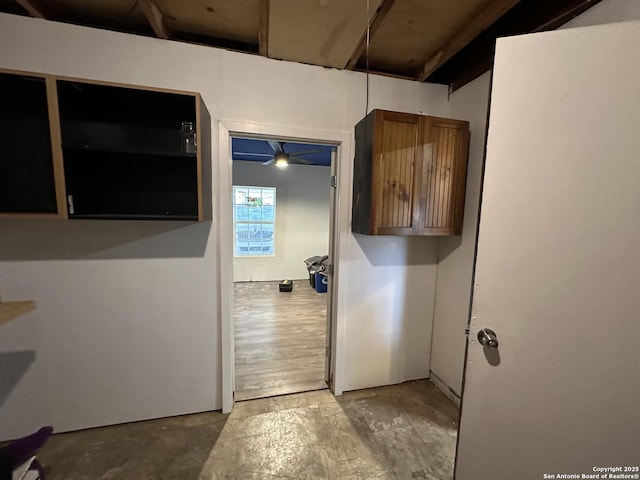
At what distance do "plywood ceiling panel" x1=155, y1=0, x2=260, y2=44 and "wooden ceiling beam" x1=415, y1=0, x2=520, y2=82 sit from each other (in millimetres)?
1191

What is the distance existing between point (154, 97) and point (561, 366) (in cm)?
222

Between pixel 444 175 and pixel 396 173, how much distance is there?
0.37 m

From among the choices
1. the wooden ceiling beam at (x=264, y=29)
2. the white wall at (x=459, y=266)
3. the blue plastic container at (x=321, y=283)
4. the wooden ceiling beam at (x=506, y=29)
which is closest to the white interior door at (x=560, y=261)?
the wooden ceiling beam at (x=506, y=29)

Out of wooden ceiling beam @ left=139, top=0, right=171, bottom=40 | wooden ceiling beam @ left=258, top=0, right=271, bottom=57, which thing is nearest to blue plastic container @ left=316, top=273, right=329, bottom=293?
wooden ceiling beam @ left=258, top=0, right=271, bottom=57

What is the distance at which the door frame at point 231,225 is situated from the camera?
1740 millimetres

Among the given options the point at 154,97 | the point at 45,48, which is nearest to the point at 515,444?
the point at 154,97

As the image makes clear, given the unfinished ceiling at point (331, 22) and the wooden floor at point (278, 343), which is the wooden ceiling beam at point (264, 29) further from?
the wooden floor at point (278, 343)

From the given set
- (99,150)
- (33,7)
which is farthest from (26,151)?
(33,7)

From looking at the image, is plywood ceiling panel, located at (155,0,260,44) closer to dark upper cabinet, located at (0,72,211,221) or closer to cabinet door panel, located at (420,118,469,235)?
dark upper cabinet, located at (0,72,211,221)

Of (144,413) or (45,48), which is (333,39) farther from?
(144,413)

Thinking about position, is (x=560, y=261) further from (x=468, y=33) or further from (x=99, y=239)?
(x=99, y=239)

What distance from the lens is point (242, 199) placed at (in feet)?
17.7

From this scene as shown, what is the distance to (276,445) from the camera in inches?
63.2

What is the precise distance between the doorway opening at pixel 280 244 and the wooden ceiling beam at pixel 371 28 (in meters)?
1.53
